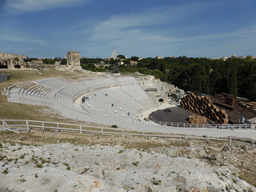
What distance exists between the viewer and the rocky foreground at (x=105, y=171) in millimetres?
6570

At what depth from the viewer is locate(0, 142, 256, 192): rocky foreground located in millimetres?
6570

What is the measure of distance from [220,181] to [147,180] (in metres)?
3.43

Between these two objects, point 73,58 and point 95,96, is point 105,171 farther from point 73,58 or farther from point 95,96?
point 73,58

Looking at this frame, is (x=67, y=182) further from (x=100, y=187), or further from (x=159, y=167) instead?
(x=159, y=167)

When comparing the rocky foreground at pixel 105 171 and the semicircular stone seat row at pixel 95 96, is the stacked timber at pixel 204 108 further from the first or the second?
the rocky foreground at pixel 105 171

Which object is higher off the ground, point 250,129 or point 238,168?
point 238,168

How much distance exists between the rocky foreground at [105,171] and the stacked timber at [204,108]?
2183cm

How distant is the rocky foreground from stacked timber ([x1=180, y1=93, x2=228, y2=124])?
71.6 ft

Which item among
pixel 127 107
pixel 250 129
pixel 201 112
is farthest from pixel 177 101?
pixel 250 129

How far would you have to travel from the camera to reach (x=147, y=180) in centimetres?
725

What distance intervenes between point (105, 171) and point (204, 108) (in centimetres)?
2995

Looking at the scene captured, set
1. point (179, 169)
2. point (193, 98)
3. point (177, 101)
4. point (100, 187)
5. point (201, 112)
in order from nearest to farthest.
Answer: point (100, 187) < point (179, 169) < point (201, 112) < point (193, 98) < point (177, 101)

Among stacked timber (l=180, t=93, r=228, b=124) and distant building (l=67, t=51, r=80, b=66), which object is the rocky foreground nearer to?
stacked timber (l=180, t=93, r=228, b=124)

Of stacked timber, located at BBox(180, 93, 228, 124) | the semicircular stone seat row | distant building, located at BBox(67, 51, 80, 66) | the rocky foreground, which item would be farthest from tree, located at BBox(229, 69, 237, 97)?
distant building, located at BBox(67, 51, 80, 66)
